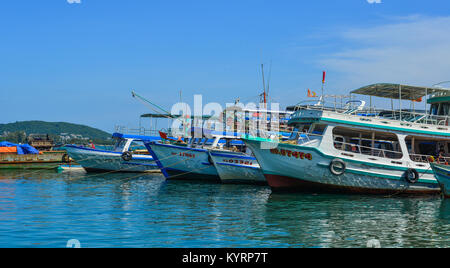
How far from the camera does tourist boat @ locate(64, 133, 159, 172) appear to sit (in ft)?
129

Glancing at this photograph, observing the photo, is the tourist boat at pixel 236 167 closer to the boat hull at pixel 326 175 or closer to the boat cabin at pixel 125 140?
the boat hull at pixel 326 175

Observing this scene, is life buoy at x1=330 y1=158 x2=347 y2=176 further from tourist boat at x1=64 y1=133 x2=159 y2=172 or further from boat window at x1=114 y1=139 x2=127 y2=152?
boat window at x1=114 y1=139 x2=127 y2=152

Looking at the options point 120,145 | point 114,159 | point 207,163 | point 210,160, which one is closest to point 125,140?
point 120,145

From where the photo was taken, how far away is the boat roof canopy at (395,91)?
25.6 metres

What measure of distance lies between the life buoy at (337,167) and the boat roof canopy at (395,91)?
5.77 metres

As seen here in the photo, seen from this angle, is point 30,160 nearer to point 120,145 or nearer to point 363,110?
point 120,145

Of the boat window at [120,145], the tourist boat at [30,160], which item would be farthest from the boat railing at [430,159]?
the tourist boat at [30,160]

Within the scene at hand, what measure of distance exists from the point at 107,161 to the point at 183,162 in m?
10.1

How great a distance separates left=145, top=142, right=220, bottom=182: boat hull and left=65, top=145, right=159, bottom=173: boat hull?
21.8ft

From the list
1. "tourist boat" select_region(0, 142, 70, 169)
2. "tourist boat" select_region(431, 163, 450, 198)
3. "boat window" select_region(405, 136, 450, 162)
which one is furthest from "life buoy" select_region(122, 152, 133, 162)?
"tourist boat" select_region(431, 163, 450, 198)

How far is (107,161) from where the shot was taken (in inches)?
1567
